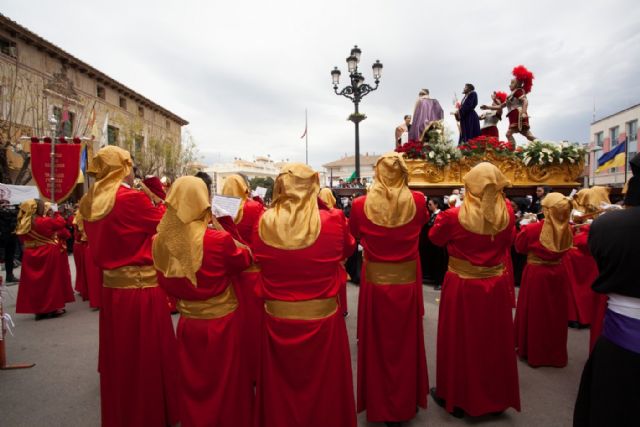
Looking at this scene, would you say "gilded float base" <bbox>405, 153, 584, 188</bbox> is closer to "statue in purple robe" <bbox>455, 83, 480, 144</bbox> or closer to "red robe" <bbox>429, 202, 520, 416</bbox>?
"statue in purple robe" <bbox>455, 83, 480, 144</bbox>

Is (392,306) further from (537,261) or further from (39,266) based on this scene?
(39,266)

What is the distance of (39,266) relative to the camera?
6.11m

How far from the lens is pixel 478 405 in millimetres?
2996

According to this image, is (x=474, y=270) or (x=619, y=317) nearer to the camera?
(x=619, y=317)

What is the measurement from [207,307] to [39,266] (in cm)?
565

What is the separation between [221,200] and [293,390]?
144 centimetres

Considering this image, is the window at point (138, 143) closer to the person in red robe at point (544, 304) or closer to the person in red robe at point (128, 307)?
the person in red robe at point (128, 307)

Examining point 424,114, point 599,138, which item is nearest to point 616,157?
point 424,114

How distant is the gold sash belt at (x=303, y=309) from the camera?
2.26 meters

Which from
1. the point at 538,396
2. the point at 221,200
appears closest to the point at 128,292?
the point at 221,200

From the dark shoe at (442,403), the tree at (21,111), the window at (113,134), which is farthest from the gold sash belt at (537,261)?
the window at (113,134)

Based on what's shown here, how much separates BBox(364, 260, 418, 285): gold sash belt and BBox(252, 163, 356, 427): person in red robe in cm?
84

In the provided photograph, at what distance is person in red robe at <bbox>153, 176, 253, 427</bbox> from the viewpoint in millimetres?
2145

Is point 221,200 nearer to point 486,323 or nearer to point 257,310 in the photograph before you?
point 257,310
